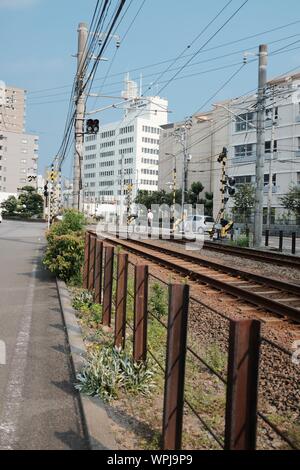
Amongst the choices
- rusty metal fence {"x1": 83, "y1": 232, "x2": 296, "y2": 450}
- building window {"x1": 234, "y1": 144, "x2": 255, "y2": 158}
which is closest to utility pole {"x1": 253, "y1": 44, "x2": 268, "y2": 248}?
rusty metal fence {"x1": 83, "y1": 232, "x2": 296, "y2": 450}

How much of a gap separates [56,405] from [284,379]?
2.28m

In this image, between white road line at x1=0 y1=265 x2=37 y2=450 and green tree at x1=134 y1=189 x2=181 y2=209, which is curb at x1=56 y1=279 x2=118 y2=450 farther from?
green tree at x1=134 y1=189 x2=181 y2=209

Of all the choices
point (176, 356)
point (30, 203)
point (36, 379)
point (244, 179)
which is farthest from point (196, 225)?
point (30, 203)

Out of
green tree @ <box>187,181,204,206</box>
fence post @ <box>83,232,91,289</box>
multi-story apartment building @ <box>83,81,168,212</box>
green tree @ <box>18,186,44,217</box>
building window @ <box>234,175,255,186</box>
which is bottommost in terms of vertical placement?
fence post @ <box>83,232,91,289</box>

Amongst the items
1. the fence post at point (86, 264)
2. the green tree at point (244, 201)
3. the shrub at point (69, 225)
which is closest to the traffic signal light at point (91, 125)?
the shrub at point (69, 225)

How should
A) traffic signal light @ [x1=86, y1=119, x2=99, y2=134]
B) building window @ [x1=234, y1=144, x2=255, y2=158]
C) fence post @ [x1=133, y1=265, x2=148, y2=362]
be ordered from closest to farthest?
fence post @ [x1=133, y1=265, x2=148, y2=362] → traffic signal light @ [x1=86, y1=119, x2=99, y2=134] → building window @ [x1=234, y1=144, x2=255, y2=158]

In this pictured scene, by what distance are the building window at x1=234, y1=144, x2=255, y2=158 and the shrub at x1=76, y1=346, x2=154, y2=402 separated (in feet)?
195

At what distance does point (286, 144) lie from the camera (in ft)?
187

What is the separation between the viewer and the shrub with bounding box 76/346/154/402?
4.64 metres

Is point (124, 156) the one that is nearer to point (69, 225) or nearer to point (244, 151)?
point (244, 151)

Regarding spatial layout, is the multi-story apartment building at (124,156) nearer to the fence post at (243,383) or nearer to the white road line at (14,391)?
the white road line at (14,391)

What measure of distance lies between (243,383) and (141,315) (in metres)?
2.41

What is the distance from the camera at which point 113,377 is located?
4.74 m
